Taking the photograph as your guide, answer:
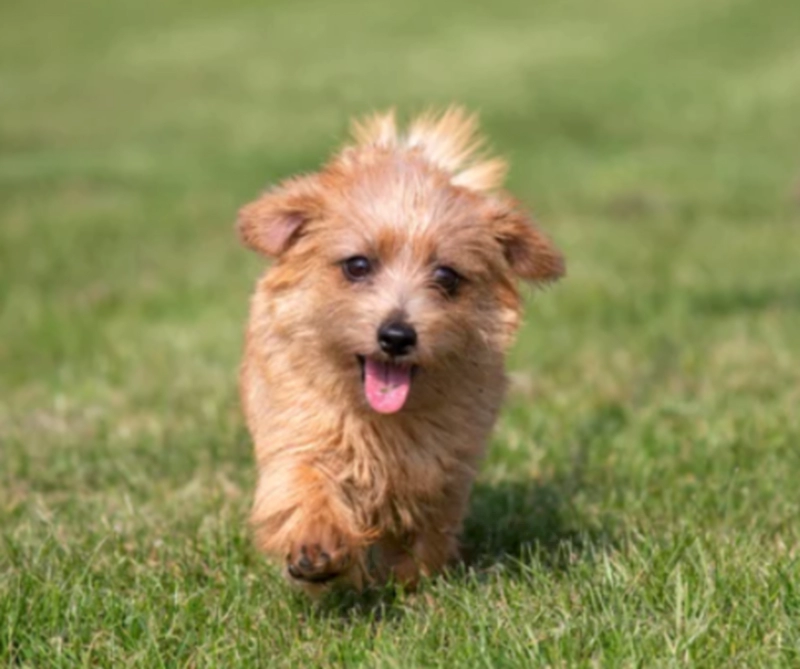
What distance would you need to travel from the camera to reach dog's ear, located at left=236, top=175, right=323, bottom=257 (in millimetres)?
4117

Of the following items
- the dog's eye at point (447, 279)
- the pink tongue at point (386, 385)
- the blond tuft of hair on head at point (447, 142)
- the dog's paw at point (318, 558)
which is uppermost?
the blond tuft of hair on head at point (447, 142)

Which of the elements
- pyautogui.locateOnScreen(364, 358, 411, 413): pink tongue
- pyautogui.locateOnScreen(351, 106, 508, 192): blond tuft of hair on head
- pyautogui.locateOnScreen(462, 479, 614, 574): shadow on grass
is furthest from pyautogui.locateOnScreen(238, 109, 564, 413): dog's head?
pyautogui.locateOnScreen(462, 479, 614, 574): shadow on grass

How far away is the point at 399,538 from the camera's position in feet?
13.4

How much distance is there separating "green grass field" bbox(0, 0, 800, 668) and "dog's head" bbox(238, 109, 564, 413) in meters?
0.61

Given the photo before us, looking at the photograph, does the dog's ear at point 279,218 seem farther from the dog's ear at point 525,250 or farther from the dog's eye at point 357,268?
the dog's ear at point 525,250

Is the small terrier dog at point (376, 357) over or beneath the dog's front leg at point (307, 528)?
over

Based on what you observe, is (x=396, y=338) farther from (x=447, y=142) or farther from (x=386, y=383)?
(x=447, y=142)

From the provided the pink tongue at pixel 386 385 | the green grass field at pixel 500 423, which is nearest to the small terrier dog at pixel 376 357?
the pink tongue at pixel 386 385

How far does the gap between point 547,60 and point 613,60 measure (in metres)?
1.17

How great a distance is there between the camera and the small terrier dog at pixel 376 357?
3777 millimetres

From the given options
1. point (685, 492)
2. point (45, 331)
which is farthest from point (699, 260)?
point (685, 492)

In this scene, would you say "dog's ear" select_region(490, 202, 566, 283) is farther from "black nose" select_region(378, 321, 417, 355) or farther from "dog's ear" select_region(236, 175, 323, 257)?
"black nose" select_region(378, 321, 417, 355)

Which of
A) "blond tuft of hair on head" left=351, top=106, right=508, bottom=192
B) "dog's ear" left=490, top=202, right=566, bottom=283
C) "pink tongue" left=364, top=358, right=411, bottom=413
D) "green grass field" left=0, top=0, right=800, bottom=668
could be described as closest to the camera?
"green grass field" left=0, top=0, right=800, bottom=668

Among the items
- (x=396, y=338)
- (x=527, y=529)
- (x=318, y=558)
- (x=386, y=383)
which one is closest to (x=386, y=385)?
(x=386, y=383)
